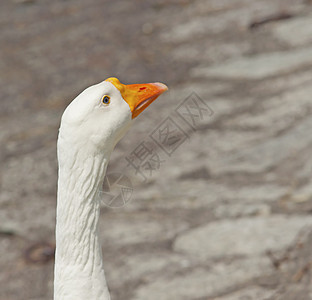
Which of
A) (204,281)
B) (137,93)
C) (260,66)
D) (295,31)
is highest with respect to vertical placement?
(295,31)

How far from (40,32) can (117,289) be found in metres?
5.67

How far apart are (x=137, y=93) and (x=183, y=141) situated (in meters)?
3.44

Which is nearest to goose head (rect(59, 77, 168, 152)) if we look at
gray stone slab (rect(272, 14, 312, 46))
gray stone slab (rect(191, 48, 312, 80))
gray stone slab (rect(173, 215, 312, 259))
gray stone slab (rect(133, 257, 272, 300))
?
gray stone slab (rect(133, 257, 272, 300))

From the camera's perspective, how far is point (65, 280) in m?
2.74

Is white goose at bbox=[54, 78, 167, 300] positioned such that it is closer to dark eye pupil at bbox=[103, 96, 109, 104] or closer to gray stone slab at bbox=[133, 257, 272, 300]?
dark eye pupil at bbox=[103, 96, 109, 104]

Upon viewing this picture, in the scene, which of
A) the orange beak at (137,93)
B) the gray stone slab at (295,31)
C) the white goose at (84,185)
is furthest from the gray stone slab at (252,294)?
the gray stone slab at (295,31)

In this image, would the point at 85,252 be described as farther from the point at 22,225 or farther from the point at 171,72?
→ the point at 171,72

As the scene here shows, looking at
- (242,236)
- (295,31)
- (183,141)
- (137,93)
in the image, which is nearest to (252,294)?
(242,236)

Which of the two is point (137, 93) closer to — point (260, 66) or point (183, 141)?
point (183, 141)

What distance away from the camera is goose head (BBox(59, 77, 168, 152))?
2598 mm

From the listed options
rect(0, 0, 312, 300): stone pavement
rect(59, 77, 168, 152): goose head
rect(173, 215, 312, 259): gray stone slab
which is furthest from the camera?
rect(173, 215, 312, 259): gray stone slab

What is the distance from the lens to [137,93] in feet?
9.69

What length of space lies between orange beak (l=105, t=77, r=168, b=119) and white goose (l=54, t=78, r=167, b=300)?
0.06 metres

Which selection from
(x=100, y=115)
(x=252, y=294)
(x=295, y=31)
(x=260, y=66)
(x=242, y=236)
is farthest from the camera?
(x=295, y=31)
